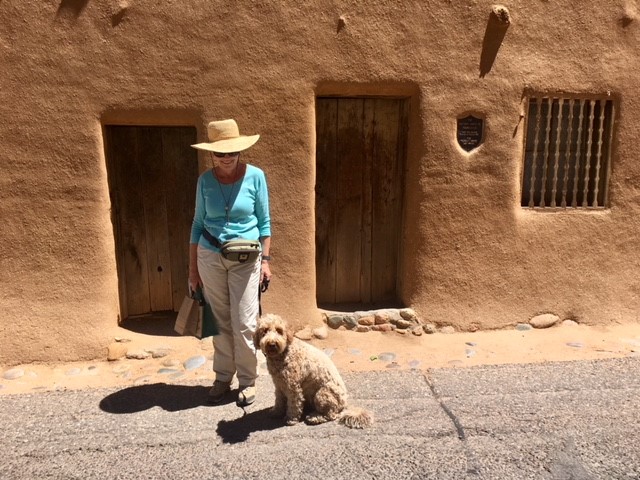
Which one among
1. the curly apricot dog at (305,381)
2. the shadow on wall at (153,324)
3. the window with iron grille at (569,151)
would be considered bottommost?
the shadow on wall at (153,324)

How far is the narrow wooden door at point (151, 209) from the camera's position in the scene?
4.90 meters

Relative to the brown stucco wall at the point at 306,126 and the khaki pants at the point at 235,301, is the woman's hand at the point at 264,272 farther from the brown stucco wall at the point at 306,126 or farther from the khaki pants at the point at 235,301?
the brown stucco wall at the point at 306,126

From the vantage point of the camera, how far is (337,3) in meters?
4.48

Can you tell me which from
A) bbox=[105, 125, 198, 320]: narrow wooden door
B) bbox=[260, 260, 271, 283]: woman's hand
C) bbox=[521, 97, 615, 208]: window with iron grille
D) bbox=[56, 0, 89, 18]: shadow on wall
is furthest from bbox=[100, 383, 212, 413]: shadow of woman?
bbox=[521, 97, 615, 208]: window with iron grille

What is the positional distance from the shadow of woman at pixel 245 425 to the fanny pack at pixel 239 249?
3.51 ft

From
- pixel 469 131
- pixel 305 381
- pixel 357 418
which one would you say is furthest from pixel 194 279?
pixel 469 131

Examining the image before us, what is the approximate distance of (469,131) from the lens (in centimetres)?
485

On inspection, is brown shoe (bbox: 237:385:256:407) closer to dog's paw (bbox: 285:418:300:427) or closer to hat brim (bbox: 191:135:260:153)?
dog's paw (bbox: 285:418:300:427)

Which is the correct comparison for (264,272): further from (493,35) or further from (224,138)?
(493,35)

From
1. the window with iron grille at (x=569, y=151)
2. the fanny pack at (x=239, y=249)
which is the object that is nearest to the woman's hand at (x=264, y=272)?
the fanny pack at (x=239, y=249)

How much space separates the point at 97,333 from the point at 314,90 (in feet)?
9.58

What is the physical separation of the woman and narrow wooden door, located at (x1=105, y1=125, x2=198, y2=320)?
1.59m

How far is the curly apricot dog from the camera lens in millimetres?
3246

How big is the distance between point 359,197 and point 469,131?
1.24 metres
